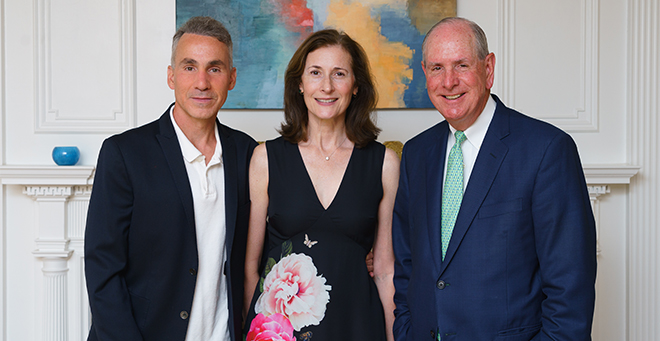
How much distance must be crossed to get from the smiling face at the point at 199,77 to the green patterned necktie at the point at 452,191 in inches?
35.0

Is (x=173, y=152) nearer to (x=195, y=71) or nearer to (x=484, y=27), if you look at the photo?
(x=195, y=71)

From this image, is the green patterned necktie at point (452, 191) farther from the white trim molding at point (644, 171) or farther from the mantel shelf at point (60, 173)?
the white trim molding at point (644, 171)

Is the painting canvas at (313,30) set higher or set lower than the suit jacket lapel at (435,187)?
higher

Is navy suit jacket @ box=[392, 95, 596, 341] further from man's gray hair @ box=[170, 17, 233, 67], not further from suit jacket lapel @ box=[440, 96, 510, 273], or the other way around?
man's gray hair @ box=[170, 17, 233, 67]

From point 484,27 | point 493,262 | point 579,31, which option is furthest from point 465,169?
point 579,31

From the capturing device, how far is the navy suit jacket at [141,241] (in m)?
1.67

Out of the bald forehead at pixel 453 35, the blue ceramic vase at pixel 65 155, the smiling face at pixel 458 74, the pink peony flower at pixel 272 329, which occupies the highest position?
the bald forehead at pixel 453 35

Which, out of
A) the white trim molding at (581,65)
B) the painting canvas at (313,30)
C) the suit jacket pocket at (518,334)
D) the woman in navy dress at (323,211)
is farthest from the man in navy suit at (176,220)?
the white trim molding at (581,65)

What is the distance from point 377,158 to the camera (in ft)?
6.84

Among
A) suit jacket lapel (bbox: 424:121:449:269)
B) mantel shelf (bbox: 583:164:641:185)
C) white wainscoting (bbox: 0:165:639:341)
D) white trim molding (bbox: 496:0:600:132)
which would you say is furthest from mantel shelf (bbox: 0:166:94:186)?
mantel shelf (bbox: 583:164:641:185)

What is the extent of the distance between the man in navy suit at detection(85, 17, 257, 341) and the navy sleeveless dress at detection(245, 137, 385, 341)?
5.4 inches

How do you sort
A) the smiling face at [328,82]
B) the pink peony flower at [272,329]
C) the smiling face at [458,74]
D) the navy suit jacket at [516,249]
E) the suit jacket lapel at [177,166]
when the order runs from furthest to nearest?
the smiling face at [328,82], the pink peony flower at [272,329], the suit jacket lapel at [177,166], the smiling face at [458,74], the navy suit jacket at [516,249]

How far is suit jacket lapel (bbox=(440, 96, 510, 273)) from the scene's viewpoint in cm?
158

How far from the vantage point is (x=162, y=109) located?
332cm
